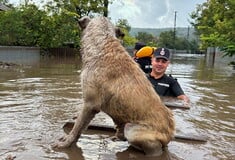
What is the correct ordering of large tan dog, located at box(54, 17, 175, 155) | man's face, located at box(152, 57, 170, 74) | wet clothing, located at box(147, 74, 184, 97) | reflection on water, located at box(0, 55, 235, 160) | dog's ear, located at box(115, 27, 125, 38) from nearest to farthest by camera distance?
large tan dog, located at box(54, 17, 175, 155) < reflection on water, located at box(0, 55, 235, 160) < dog's ear, located at box(115, 27, 125, 38) < man's face, located at box(152, 57, 170, 74) < wet clothing, located at box(147, 74, 184, 97)

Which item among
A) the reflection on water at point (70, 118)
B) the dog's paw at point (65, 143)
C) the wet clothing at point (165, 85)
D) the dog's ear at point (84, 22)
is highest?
the dog's ear at point (84, 22)

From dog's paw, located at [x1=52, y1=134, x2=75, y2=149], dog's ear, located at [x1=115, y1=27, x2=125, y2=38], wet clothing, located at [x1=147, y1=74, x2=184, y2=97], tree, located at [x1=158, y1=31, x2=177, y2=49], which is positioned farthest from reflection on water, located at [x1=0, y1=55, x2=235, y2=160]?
tree, located at [x1=158, y1=31, x2=177, y2=49]

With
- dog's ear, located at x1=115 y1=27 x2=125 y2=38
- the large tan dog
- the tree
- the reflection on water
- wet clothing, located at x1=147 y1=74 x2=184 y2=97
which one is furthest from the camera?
the tree

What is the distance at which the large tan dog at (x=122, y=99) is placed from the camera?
186 inches

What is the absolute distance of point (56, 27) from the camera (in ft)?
108

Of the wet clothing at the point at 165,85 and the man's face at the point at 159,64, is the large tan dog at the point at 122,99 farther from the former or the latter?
the wet clothing at the point at 165,85

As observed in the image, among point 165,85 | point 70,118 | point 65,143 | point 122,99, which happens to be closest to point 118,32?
point 122,99

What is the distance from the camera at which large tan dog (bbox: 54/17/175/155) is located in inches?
186

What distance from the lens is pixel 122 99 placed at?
15.6 feet

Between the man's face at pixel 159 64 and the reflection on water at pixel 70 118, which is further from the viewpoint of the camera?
the man's face at pixel 159 64

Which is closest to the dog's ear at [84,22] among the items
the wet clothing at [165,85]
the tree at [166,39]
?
the wet clothing at [165,85]

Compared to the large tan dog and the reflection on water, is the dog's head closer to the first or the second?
the large tan dog

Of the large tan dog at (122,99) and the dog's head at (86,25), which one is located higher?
the dog's head at (86,25)

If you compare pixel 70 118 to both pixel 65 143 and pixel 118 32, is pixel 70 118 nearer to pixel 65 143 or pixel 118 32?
pixel 65 143
